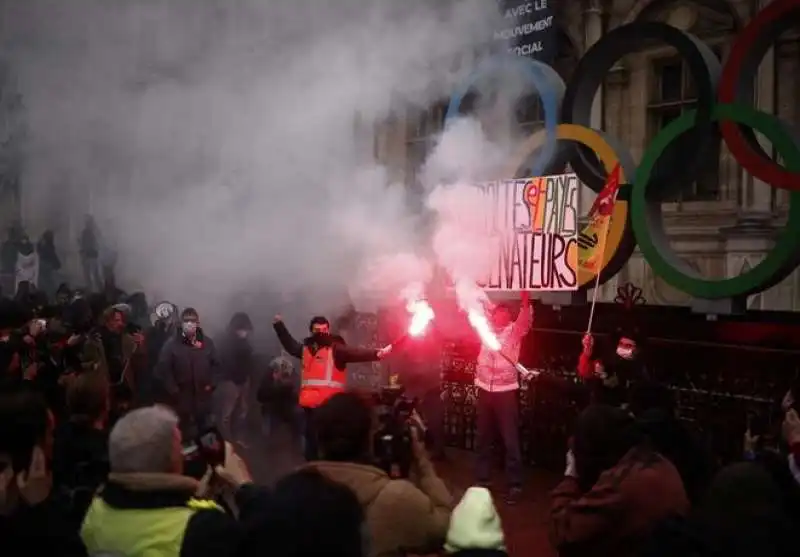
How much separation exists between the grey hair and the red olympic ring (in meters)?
5.28

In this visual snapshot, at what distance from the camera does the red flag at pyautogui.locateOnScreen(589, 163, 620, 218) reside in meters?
7.38

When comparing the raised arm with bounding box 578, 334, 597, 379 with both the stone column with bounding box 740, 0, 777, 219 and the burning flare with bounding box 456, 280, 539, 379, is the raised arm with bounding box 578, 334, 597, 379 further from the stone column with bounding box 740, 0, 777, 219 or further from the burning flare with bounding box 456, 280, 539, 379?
the stone column with bounding box 740, 0, 777, 219

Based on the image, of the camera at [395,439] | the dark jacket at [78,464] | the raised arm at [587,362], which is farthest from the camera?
the raised arm at [587,362]

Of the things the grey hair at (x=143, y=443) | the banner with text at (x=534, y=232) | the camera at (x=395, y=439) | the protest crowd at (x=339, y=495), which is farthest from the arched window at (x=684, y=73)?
the grey hair at (x=143, y=443)

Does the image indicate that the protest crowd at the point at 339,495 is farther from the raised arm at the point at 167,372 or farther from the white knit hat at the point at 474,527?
the raised arm at the point at 167,372

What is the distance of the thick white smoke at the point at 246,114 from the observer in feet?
33.3

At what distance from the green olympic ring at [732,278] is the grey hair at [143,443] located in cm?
519

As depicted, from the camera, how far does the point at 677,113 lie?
41.7 feet

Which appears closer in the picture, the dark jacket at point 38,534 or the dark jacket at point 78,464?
the dark jacket at point 38,534

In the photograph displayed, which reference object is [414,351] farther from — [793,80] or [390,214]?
[793,80]

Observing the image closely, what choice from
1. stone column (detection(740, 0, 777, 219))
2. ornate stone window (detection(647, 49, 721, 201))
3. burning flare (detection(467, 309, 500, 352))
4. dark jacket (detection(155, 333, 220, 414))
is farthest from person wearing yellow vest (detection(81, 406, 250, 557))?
ornate stone window (detection(647, 49, 721, 201))

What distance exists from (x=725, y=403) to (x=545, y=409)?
176cm

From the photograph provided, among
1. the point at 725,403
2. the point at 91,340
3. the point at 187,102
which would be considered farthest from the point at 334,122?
the point at 725,403

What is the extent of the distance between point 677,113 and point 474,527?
1093 cm
